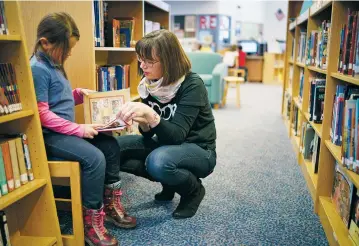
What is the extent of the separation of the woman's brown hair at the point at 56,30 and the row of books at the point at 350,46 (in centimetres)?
125

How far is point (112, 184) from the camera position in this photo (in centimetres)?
169

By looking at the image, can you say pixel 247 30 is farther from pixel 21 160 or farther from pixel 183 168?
pixel 21 160

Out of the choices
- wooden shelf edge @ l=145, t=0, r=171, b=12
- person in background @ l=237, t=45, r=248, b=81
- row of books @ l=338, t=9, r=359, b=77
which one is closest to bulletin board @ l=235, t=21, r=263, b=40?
person in background @ l=237, t=45, r=248, b=81

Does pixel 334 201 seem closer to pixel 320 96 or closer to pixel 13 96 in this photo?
pixel 320 96

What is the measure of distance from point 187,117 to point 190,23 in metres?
9.93

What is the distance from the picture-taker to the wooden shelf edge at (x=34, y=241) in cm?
145

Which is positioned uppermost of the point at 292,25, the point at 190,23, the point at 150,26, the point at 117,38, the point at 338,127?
the point at 190,23

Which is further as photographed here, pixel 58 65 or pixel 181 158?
pixel 181 158

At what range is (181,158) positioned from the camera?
170cm

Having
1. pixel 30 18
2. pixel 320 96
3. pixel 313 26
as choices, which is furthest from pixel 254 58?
pixel 30 18

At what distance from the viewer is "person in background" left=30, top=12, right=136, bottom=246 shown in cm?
149

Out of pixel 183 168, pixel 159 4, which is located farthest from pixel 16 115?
pixel 159 4

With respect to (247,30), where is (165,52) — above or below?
below

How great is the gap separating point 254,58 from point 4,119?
8955 millimetres
